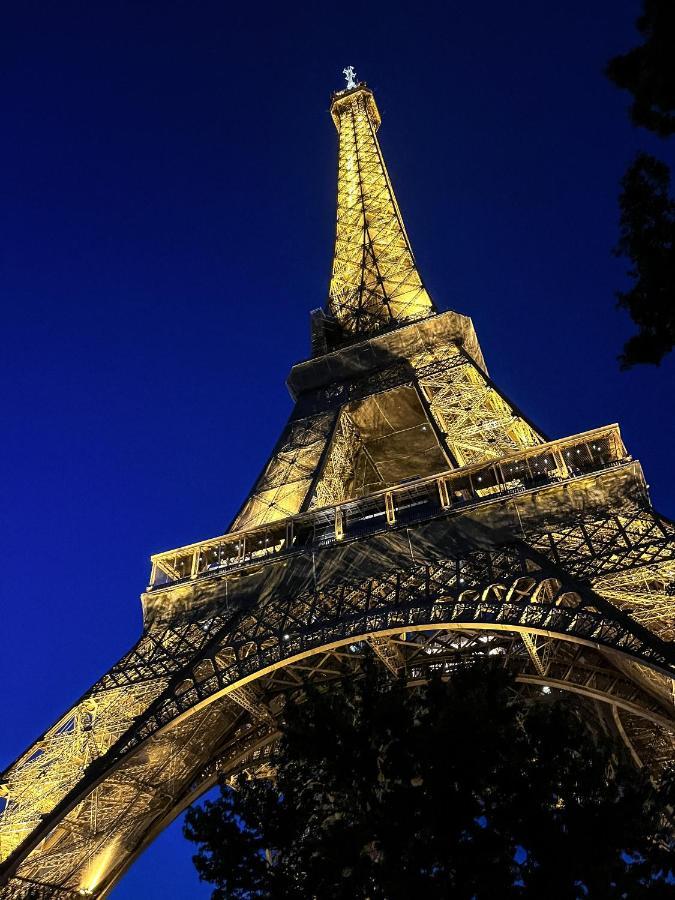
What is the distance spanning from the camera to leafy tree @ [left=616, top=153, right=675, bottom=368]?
667 cm

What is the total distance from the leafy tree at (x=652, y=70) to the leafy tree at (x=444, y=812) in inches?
270

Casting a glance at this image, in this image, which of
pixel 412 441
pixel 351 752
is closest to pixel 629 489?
pixel 351 752

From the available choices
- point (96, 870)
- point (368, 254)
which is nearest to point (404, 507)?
point (96, 870)

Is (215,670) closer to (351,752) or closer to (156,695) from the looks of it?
(156,695)

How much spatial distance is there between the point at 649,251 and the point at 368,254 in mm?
32560

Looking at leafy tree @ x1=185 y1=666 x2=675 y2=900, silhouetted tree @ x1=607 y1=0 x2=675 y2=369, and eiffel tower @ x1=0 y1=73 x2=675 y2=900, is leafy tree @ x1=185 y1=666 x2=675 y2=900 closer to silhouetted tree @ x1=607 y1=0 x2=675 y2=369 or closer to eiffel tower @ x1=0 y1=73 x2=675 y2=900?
eiffel tower @ x1=0 y1=73 x2=675 y2=900

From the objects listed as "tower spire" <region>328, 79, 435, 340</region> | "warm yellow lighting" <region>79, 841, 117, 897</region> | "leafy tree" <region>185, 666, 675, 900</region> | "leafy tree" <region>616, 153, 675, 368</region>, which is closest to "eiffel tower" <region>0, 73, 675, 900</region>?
"warm yellow lighting" <region>79, 841, 117, 897</region>

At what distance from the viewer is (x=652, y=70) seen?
20.6 feet

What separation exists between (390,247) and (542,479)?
23803mm

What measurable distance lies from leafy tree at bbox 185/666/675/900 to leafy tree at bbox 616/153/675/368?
4848 mm

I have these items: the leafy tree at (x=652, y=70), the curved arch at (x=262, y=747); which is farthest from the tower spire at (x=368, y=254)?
the leafy tree at (x=652, y=70)

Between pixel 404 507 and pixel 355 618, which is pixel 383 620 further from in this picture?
pixel 404 507

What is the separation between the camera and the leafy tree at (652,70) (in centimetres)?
609

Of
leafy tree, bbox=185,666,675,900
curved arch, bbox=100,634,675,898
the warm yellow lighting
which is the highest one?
curved arch, bbox=100,634,675,898
